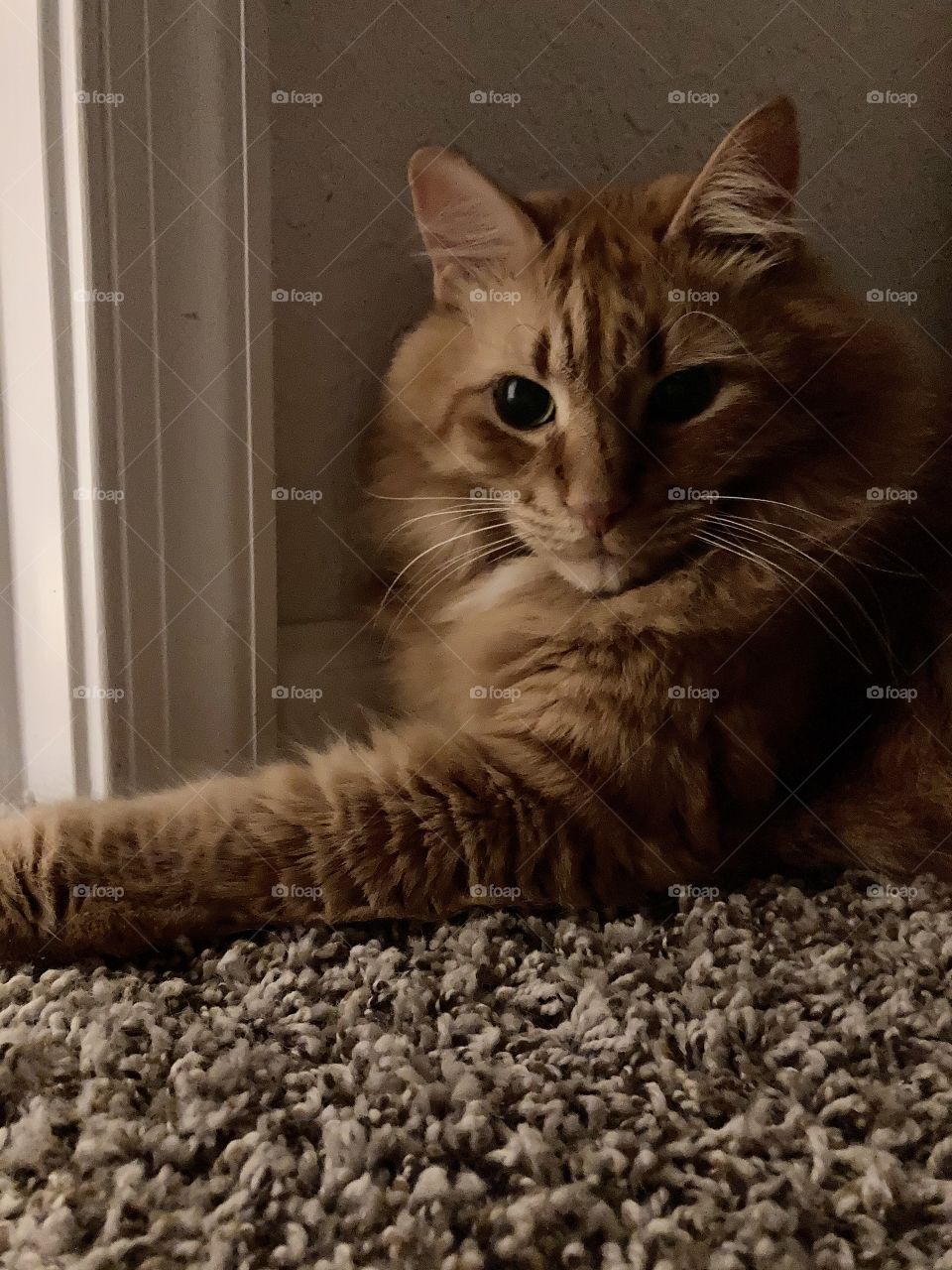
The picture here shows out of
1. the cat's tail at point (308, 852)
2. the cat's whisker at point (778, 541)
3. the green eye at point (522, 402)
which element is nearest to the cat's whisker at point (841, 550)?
the cat's whisker at point (778, 541)

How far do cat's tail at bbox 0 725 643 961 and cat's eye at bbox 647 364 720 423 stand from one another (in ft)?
1.40

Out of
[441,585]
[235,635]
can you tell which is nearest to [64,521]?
[235,635]

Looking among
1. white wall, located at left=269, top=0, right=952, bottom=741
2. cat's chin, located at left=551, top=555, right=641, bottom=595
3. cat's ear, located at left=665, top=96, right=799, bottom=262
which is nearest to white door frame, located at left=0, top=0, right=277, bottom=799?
white wall, located at left=269, top=0, right=952, bottom=741

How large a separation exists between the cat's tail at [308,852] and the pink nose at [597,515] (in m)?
0.26

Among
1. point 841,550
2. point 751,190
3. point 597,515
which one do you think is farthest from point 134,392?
point 841,550

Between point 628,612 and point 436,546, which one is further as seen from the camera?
point 436,546

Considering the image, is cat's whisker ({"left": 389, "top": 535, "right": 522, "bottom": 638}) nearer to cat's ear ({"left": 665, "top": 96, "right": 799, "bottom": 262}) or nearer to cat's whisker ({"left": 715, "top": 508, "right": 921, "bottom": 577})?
cat's whisker ({"left": 715, "top": 508, "right": 921, "bottom": 577})

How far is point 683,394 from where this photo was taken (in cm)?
113

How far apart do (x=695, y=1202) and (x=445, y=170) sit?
3.58 feet

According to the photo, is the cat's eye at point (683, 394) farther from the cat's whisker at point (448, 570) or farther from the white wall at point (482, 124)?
the white wall at point (482, 124)

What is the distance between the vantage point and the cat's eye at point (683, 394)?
1.13 m

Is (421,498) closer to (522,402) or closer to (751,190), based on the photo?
(522,402)

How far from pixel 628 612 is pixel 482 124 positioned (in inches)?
30.0

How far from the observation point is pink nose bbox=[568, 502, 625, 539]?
1.07 m
